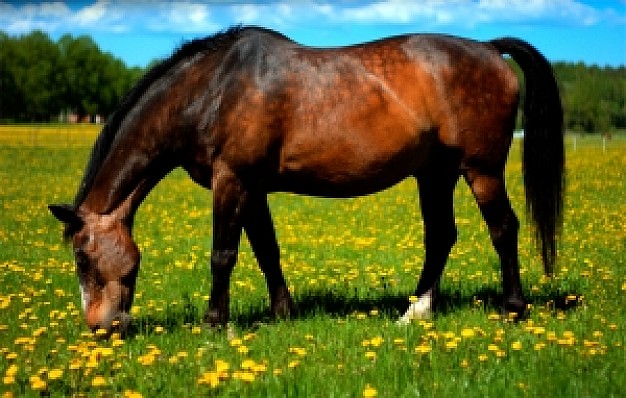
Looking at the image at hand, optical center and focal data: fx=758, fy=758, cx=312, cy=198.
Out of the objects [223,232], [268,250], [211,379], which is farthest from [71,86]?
[211,379]

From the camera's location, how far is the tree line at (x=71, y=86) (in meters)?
108

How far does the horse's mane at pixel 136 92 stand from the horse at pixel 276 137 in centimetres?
1

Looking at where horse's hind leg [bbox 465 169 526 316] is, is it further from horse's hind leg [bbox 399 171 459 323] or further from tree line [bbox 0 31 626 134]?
tree line [bbox 0 31 626 134]

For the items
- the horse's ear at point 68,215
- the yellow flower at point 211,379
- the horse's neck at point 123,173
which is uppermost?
the horse's neck at point 123,173

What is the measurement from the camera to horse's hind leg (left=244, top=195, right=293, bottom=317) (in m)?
7.06

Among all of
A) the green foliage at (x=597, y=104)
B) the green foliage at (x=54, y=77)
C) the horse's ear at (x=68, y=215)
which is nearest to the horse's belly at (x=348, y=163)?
the horse's ear at (x=68, y=215)

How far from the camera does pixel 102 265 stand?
6.25 metres

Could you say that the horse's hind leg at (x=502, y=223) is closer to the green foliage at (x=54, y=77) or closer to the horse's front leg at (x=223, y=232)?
the horse's front leg at (x=223, y=232)

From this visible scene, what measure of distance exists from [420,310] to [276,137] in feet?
6.78

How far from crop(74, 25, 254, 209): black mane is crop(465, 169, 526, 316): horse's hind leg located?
2568 millimetres

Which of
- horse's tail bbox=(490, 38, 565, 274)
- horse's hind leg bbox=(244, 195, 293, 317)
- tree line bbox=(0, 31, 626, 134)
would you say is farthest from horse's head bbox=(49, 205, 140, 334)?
tree line bbox=(0, 31, 626, 134)

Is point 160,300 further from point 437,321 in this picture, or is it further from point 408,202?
point 408,202

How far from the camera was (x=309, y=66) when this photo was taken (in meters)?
6.59

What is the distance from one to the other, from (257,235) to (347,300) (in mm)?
1317
